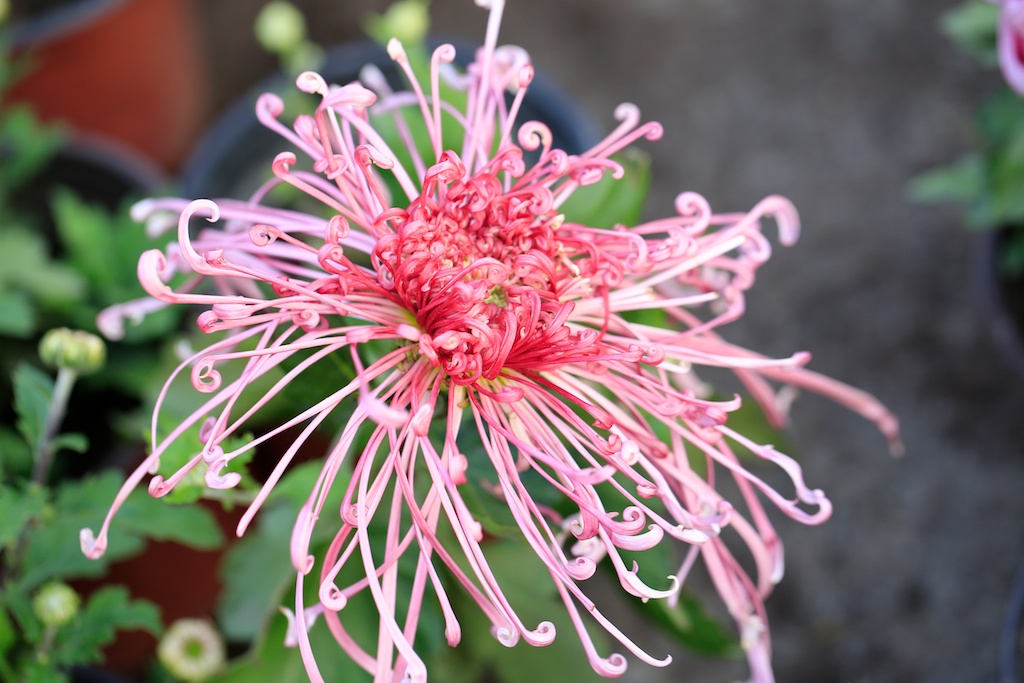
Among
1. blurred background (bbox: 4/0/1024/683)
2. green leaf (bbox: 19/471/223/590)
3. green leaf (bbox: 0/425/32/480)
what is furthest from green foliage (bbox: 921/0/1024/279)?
green leaf (bbox: 0/425/32/480)

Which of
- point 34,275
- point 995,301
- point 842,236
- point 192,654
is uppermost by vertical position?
point 842,236

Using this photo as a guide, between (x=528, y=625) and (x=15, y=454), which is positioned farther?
(x=15, y=454)

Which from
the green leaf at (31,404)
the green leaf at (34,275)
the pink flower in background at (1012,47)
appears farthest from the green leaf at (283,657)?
the pink flower in background at (1012,47)

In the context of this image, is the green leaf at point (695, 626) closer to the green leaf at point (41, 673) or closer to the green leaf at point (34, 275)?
the green leaf at point (41, 673)

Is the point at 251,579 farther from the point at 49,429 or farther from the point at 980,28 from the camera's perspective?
the point at 980,28

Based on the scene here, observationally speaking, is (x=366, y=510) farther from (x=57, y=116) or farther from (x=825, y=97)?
(x=825, y=97)

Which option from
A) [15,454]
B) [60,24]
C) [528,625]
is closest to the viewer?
[528,625]

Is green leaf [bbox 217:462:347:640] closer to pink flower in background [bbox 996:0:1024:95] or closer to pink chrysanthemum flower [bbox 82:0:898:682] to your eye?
pink chrysanthemum flower [bbox 82:0:898:682]

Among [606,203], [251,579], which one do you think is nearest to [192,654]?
[251,579]
